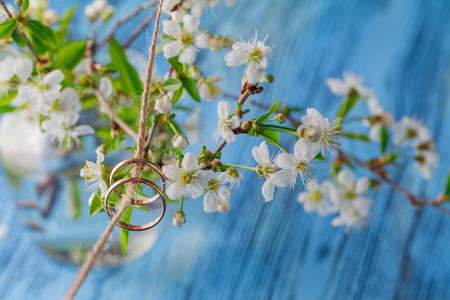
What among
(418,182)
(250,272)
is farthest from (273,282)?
(418,182)

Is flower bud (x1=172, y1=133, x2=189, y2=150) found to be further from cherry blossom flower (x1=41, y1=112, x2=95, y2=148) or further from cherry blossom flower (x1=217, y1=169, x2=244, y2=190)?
cherry blossom flower (x1=41, y1=112, x2=95, y2=148)

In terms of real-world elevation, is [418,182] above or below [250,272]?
above

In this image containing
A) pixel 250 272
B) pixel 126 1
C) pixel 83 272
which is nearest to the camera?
pixel 83 272

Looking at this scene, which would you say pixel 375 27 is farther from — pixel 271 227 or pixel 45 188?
pixel 45 188

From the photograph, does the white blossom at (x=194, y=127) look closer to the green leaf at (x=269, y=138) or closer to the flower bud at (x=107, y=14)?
the flower bud at (x=107, y=14)

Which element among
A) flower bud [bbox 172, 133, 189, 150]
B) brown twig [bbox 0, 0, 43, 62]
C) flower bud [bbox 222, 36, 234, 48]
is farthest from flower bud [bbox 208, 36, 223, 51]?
brown twig [bbox 0, 0, 43, 62]

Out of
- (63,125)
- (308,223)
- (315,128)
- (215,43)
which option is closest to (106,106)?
(63,125)

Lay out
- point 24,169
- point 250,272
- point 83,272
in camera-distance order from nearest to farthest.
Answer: point 83,272 → point 24,169 → point 250,272

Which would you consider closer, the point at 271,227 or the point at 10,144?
the point at 10,144
